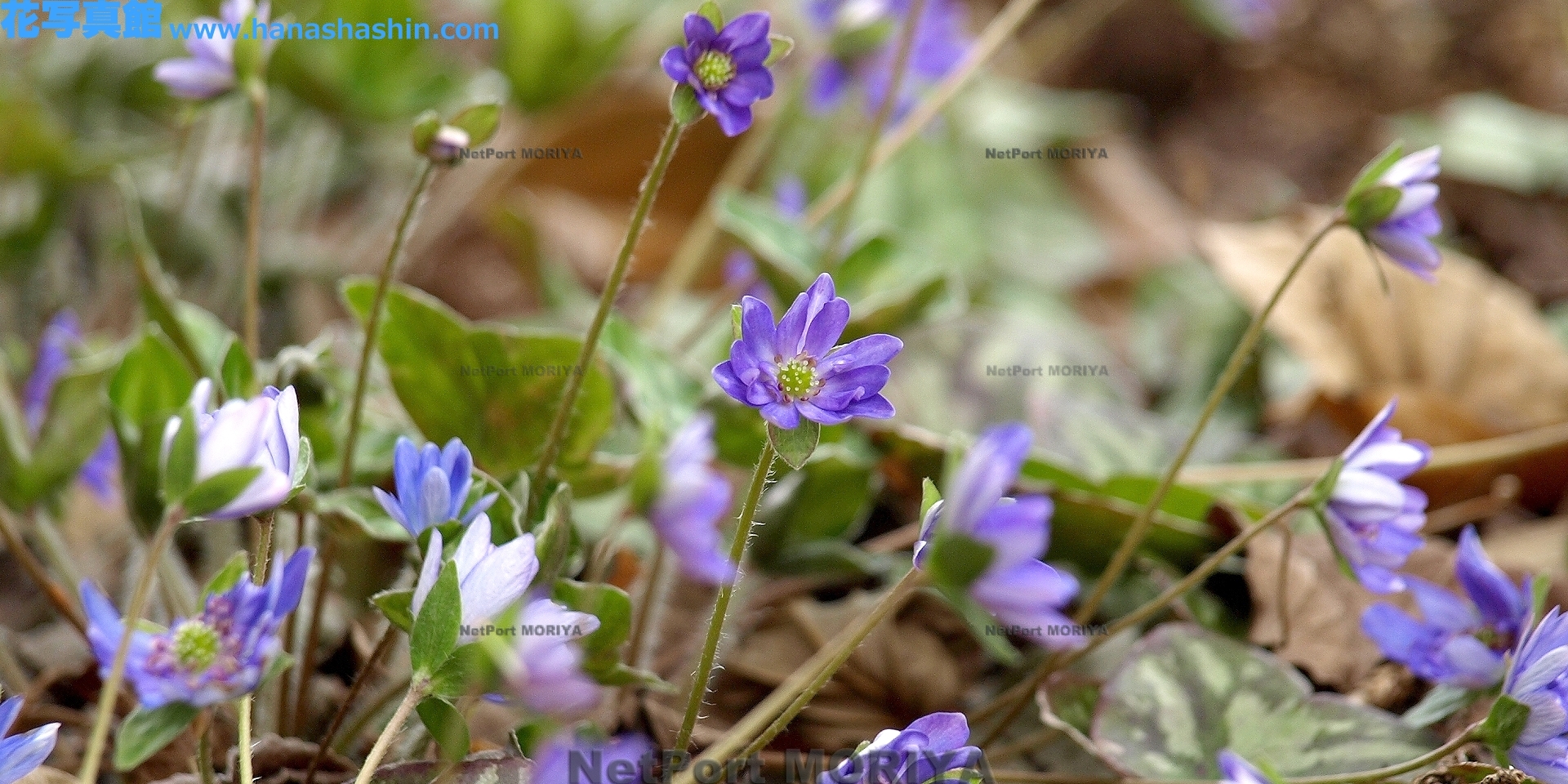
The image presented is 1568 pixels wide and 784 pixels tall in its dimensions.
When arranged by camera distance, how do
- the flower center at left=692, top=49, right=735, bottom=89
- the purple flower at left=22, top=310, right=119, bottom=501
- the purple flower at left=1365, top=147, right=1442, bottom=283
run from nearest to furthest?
1. the flower center at left=692, top=49, right=735, bottom=89
2. the purple flower at left=1365, top=147, right=1442, bottom=283
3. the purple flower at left=22, top=310, right=119, bottom=501

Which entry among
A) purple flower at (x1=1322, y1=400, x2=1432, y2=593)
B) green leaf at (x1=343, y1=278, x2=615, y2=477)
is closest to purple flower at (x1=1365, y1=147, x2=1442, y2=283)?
purple flower at (x1=1322, y1=400, x2=1432, y2=593)

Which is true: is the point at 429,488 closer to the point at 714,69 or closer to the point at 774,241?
the point at 714,69

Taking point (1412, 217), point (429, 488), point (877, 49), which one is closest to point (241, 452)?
point (429, 488)

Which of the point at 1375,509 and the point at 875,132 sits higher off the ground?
the point at 875,132

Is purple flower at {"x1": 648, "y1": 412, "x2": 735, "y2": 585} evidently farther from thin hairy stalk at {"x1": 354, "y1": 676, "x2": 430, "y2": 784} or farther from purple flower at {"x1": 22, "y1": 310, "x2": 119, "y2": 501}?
purple flower at {"x1": 22, "y1": 310, "x2": 119, "y2": 501}

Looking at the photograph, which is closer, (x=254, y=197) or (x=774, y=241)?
(x=254, y=197)

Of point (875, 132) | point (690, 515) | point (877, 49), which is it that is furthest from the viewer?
point (877, 49)

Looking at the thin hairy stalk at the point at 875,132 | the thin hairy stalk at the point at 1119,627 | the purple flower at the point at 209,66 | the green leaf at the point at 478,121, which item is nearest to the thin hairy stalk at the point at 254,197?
the purple flower at the point at 209,66

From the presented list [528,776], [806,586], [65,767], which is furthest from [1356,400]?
[65,767]
